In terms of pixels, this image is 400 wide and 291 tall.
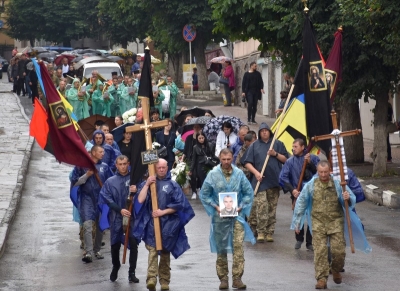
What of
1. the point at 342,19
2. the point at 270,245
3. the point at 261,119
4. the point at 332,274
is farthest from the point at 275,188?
the point at 261,119

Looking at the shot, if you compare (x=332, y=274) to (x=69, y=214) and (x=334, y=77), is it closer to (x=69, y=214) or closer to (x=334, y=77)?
(x=334, y=77)

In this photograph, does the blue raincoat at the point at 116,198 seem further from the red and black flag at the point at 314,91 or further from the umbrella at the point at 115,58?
the umbrella at the point at 115,58

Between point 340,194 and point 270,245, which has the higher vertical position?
point 340,194

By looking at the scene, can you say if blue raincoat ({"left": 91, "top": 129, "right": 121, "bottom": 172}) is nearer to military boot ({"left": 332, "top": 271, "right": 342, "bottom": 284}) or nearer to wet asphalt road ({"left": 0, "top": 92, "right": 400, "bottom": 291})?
wet asphalt road ({"left": 0, "top": 92, "right": 400, "bottom": 291})

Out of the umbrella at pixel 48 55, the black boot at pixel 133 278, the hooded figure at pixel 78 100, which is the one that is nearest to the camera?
the black boot at pixel 133 278

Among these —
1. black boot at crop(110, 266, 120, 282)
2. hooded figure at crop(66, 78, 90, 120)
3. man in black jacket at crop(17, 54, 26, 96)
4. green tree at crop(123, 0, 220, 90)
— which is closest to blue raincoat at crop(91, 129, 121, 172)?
→ black boot at crop(110, 266, 120, 282)

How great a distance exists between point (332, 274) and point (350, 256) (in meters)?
1.75

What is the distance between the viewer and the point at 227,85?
135 ft

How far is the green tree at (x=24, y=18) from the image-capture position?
78519 millimetres

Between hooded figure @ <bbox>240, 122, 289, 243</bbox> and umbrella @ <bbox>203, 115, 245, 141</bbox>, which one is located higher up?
umbrella @ <bbox>203, 115, 245, 141</bbox>

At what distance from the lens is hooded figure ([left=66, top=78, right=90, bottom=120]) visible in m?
31.7

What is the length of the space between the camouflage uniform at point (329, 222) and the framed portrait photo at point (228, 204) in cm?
90

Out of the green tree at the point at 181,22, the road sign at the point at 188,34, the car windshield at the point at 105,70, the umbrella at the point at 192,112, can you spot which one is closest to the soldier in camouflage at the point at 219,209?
the umbrella at the point at 192,112

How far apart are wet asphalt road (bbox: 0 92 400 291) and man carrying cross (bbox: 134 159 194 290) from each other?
1.26 feet
